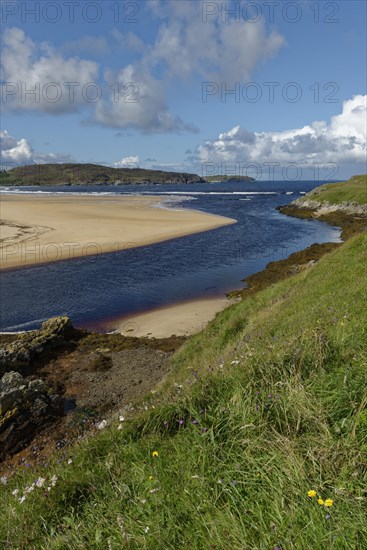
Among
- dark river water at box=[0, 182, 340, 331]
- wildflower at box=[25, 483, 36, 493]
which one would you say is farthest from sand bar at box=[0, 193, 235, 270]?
wildflower at box=[25, 483, 36, 493]

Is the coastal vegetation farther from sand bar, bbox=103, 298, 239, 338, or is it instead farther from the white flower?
sand bar, bbox=103, 298, 239, 338

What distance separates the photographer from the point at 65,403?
1347 cm

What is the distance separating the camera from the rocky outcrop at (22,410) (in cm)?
1107

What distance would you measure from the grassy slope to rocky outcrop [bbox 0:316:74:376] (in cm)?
1143

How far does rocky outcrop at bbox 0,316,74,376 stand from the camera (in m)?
15.9

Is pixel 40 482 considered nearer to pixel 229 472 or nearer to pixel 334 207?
pixel 229 472

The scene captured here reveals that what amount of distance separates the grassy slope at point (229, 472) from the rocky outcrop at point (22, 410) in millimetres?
6415

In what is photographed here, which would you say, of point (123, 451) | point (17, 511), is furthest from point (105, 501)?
point (17, 511)

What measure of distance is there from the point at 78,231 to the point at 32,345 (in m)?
37.2

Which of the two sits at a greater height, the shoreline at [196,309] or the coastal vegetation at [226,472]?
the coastal vegetation at [226,472]

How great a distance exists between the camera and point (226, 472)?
391cm

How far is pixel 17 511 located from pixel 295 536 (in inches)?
123

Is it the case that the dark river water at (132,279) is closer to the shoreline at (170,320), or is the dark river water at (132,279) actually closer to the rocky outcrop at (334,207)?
the shoreline at (170,320)

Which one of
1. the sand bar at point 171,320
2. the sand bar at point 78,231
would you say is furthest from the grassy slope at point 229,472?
the sand bar at point 78,231
